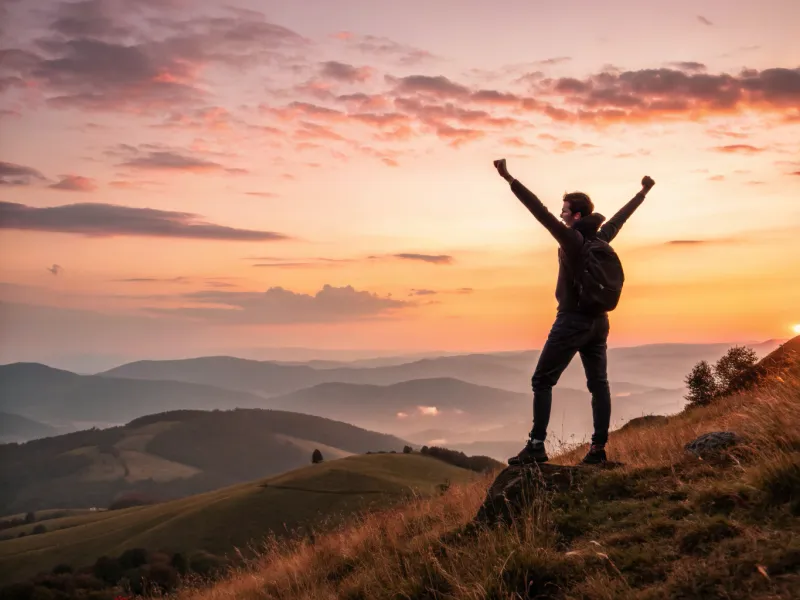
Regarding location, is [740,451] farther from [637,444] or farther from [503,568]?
[503,568]

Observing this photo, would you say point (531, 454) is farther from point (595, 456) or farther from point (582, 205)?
point (582, 205)

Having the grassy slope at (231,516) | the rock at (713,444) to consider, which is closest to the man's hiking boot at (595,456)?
the rock at (713,444)

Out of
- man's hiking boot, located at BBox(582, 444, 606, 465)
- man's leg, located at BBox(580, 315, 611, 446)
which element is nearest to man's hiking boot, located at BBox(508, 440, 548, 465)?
man's hiking boot, located at BBox(582, 444, 606, 465)

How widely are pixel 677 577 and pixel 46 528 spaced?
127m

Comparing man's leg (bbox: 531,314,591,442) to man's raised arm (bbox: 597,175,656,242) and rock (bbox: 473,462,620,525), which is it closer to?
rock (bbox: 473,462,620,525)

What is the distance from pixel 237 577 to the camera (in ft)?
40.3

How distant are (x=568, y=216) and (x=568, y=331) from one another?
1424 mm

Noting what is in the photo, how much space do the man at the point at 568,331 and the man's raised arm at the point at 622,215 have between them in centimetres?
40

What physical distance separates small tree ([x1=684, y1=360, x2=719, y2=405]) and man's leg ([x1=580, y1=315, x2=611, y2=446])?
44.7 ft

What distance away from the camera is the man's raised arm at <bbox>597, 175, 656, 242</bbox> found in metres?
9.00

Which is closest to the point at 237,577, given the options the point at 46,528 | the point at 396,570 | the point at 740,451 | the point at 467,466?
the point at 396,570

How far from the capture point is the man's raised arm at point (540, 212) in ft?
25.8

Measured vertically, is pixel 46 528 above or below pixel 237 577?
below

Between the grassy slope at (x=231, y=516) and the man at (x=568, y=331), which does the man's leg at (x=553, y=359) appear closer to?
the man at (x=568, y=331)
